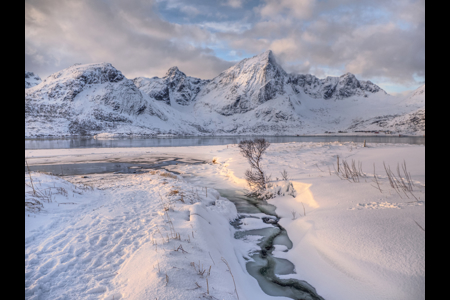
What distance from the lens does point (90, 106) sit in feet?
415

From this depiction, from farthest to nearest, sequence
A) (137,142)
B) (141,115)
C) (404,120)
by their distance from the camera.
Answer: (141,115) < (404,120) < (137,142)

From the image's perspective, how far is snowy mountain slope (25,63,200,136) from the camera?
10701cm

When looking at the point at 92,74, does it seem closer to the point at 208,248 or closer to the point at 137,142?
the point at 137,142

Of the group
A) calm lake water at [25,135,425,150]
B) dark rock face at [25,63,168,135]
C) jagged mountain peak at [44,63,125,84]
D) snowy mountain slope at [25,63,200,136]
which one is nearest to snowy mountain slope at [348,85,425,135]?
calm lake water at [25,135,425,150]

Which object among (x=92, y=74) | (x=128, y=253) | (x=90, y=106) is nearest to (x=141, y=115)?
(x=90, y=106)

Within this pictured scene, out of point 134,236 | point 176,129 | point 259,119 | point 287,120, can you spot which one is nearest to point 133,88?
point 176,129

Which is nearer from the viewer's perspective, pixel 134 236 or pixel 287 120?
pixel 134 236

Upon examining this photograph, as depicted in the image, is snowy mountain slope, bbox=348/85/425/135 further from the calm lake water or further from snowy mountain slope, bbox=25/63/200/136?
snowy mountain slope, bbox=25/63/200/136

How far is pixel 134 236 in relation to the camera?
4578 millimetres

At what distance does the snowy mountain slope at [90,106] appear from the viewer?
351ft

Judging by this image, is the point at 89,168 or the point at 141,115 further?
the point at 141,115

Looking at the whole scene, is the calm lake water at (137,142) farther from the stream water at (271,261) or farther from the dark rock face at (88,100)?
the dark rock face at (88,100)
